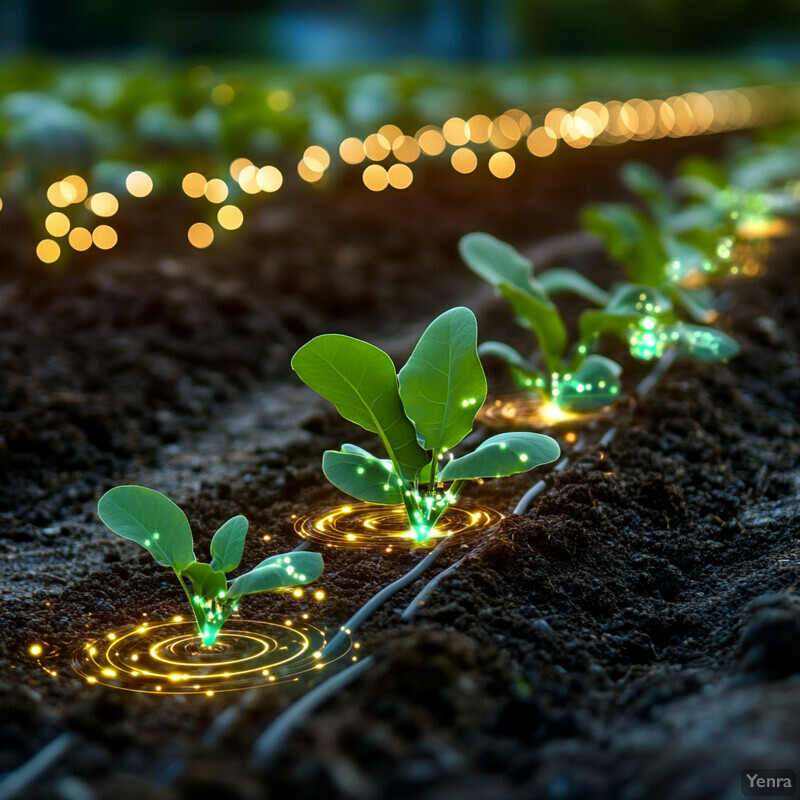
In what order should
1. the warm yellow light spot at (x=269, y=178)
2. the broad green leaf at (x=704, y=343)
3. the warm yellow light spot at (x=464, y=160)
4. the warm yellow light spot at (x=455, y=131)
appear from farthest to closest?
the warm yellow light spot at (x=455, y=131) < the warm yellow light spot at (x=464, y=160) < the warm yellow light spot at (x=269, y=178) < the broad green leaf at (x=704, y=343)

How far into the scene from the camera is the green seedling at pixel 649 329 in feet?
7.64

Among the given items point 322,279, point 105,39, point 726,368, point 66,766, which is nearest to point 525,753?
A: point 66,766

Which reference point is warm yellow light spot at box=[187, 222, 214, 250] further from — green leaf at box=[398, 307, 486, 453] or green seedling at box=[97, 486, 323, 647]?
green seedling at box=[97, 486, 323, 647]

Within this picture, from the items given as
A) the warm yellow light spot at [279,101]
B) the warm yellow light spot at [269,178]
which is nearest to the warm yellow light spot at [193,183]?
the warm yellow light spot at [269,178]

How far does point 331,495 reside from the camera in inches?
84.8

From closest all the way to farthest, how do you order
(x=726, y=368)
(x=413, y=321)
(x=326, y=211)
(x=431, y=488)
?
(x=431, y=488) < (x=726, y=368) < (x=413, y=321) < (x=326, y=211)

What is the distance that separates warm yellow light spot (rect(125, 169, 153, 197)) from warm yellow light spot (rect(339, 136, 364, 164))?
7.30ft

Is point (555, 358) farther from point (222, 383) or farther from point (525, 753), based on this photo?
point (525, 753)

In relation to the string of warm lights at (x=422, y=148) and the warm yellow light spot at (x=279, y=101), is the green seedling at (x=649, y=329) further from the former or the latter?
the warm yellow light spot at (x=279, y=101)

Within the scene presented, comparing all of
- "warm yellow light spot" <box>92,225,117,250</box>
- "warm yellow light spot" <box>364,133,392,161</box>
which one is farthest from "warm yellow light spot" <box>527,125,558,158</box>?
"warm yellow light spot" <box>92,225,117,250</box>

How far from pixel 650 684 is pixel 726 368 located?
1713 millimetres

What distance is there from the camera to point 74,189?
4125mm

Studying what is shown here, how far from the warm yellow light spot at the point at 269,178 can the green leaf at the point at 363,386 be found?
4046 mm

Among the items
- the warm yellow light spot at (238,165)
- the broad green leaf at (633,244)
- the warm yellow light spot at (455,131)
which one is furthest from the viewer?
the warm yellow light spot at (455,131)
